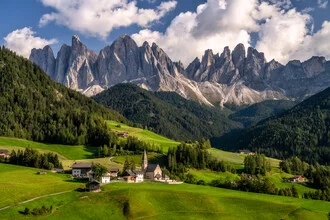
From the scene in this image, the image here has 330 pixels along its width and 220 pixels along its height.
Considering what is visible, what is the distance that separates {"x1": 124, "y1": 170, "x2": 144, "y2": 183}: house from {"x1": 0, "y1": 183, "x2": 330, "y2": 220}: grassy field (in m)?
27.9

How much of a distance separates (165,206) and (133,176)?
4408 cm

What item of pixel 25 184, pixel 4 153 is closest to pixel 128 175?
pixel 25 184

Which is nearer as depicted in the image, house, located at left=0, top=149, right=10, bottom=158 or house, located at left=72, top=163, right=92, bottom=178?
house, located at left=72, top=163, right=92, bottom=178

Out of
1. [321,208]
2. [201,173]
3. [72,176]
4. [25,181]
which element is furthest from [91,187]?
[201,173]

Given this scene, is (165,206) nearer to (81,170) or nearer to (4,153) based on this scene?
(81,170)

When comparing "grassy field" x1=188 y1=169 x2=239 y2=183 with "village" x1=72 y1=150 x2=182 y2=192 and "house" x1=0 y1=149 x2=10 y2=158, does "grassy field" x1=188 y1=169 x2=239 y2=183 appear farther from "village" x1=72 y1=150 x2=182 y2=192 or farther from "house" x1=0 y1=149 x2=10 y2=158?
"house" x1=0 y1=149 x2=10 y2=158

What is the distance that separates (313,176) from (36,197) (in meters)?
139

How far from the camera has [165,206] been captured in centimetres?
10438

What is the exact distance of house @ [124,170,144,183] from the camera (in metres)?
144

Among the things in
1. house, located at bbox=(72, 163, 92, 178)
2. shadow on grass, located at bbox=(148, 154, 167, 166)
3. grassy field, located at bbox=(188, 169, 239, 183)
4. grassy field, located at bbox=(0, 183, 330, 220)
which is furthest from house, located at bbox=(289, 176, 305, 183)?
house, located at bbox=(72, 163, 92, 178)

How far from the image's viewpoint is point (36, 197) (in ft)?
341

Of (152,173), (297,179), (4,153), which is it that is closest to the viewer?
(152,173)

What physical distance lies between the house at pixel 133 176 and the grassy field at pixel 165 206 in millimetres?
27855

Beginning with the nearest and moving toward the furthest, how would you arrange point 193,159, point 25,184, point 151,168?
point 25,184
point 151,168
point 193,159
